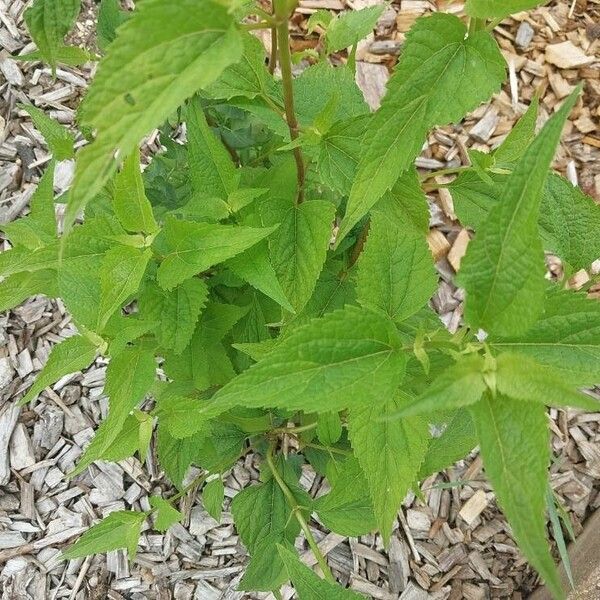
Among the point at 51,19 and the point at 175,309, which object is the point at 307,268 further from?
the point at 51,19

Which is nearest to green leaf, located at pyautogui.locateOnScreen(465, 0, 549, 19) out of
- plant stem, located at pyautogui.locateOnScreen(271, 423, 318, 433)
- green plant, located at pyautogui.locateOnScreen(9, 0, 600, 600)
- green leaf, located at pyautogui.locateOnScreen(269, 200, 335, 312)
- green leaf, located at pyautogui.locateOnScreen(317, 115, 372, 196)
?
green plant, located at pyautogui.locateOnScreen(9, 0, 600, 600)

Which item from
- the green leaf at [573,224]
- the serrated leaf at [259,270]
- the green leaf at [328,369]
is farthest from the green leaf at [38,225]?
the green leaf at [573,224]

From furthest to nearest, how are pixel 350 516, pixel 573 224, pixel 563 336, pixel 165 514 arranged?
pixel 350 516 → pixel 165 514 → pixel 573 224 → pixel 563 336

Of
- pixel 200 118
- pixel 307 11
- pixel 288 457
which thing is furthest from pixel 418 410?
pixel 307 11

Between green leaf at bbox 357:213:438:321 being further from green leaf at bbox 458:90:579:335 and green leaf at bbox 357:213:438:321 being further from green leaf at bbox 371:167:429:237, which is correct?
green leaf at bbox 458:90:579:335

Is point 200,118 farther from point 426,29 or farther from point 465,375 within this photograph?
point 465,375

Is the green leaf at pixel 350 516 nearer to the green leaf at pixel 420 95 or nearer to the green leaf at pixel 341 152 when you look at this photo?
the green leaf at pixel 341 152

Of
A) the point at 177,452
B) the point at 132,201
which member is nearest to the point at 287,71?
the point at 132,201
